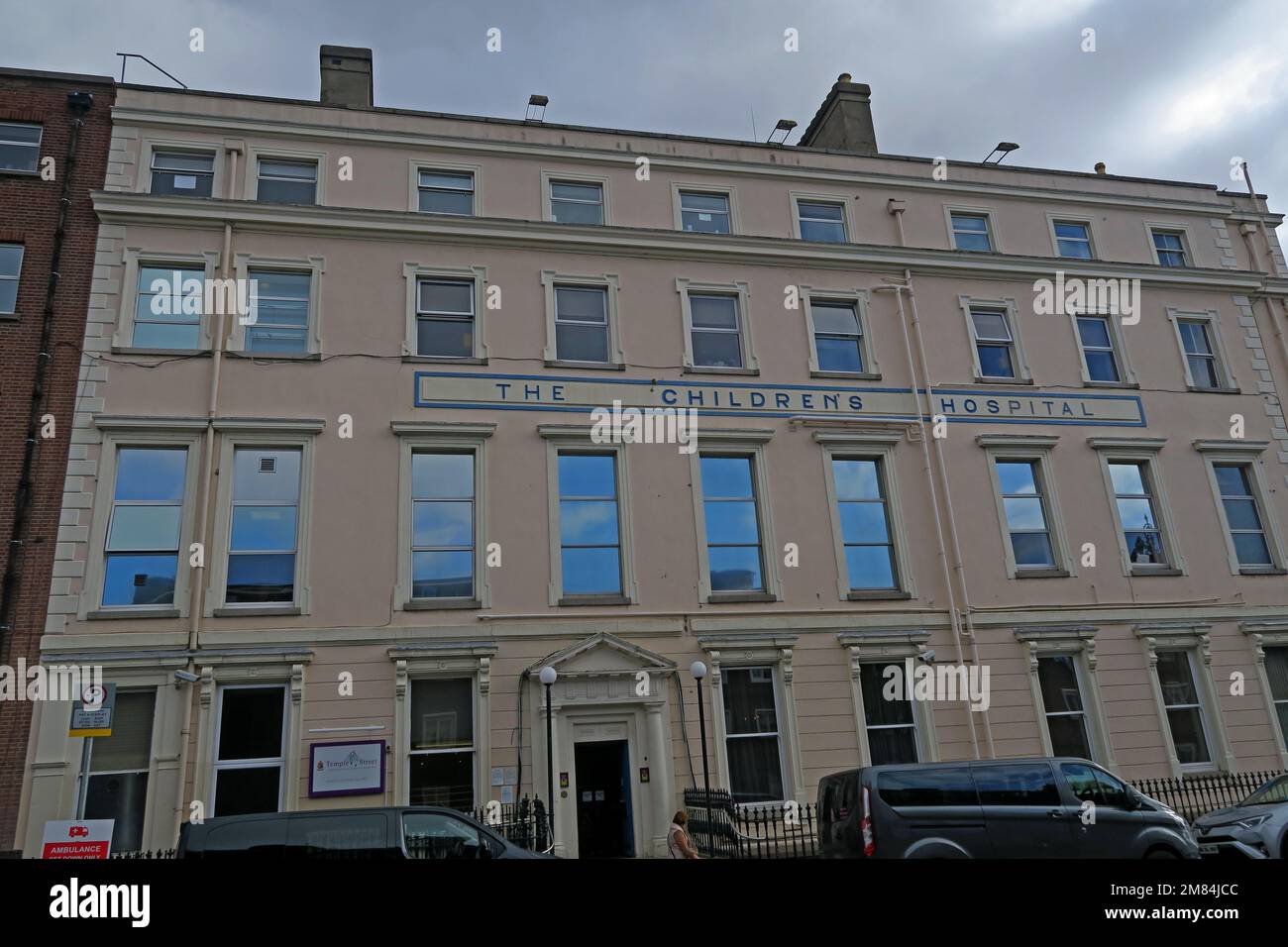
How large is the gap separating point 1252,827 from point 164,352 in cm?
1929

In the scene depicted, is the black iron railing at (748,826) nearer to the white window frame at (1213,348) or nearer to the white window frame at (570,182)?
the white window frame at (570,182)

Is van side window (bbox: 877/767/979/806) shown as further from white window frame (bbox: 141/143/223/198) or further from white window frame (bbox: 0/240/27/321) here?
white window frame (bbox: 0/240/27/321)

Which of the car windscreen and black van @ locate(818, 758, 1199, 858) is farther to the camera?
the car windscreen

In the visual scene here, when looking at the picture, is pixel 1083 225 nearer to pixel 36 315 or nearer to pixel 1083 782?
pixel 1083 782

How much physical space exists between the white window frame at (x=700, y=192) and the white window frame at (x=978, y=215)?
5496 mm

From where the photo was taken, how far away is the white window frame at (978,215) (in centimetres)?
2150

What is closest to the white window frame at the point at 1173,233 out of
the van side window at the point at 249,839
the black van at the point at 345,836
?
the black van at the point at 345,836

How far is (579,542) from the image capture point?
16.9m

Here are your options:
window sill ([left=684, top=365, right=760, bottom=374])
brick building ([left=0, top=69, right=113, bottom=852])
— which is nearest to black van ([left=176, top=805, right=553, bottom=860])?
brick building ([left=0, top=69, right=113, bottom=852])

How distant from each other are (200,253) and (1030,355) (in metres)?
18.4

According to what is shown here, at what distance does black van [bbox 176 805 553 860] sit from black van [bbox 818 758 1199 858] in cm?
442

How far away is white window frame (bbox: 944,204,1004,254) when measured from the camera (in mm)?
21500

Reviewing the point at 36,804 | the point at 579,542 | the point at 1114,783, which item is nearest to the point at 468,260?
the point at 579,542
